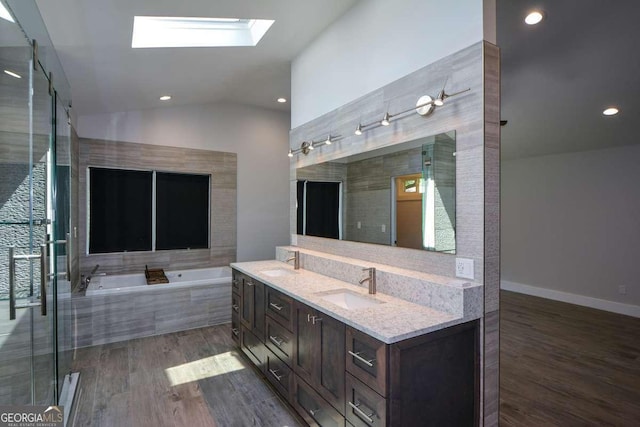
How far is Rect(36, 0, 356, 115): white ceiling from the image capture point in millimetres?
2301

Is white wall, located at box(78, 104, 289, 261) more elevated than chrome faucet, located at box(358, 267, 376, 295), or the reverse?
white wall, located at box(78, 104, 289, 261)

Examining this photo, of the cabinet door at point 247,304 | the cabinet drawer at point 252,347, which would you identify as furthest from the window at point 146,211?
the cabinet drawer at point 252,347

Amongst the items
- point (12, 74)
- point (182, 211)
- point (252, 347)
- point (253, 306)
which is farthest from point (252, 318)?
point (182, 211)

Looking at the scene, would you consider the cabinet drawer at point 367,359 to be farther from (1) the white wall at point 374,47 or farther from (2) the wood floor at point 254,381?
(1) the white wall at point 374,47

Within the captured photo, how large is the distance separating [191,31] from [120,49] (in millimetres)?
598

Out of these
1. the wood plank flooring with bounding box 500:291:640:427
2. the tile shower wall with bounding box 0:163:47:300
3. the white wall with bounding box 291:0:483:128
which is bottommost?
the wood plank flooring with bounding box 500:291:640:427

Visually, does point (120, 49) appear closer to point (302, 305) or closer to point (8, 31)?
point (8, 31)

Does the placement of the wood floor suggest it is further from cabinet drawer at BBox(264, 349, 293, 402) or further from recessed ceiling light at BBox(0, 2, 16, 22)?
recessed ceiling light at BBox(0, 2, 16, 22)

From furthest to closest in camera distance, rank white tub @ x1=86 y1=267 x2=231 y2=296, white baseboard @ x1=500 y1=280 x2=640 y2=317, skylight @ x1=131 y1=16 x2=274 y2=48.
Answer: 1. white baseboard @ x1=500 y1=280 x2=640 y2=317
2. white tub @ x1=86 y1=267 x2=231 y2=296
3. skylight @ x1=131 y1=16 x2=274 y2=48

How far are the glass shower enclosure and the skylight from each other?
90cm

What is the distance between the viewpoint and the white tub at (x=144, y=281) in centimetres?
379

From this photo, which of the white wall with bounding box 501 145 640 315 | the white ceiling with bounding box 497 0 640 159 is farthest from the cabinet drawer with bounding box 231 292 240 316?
the white wall with bounding box 501 145 640 315

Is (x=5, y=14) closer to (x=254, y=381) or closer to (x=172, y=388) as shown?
(x=172, y=388)

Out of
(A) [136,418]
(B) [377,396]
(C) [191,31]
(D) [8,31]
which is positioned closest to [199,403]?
(A) [136,418]
